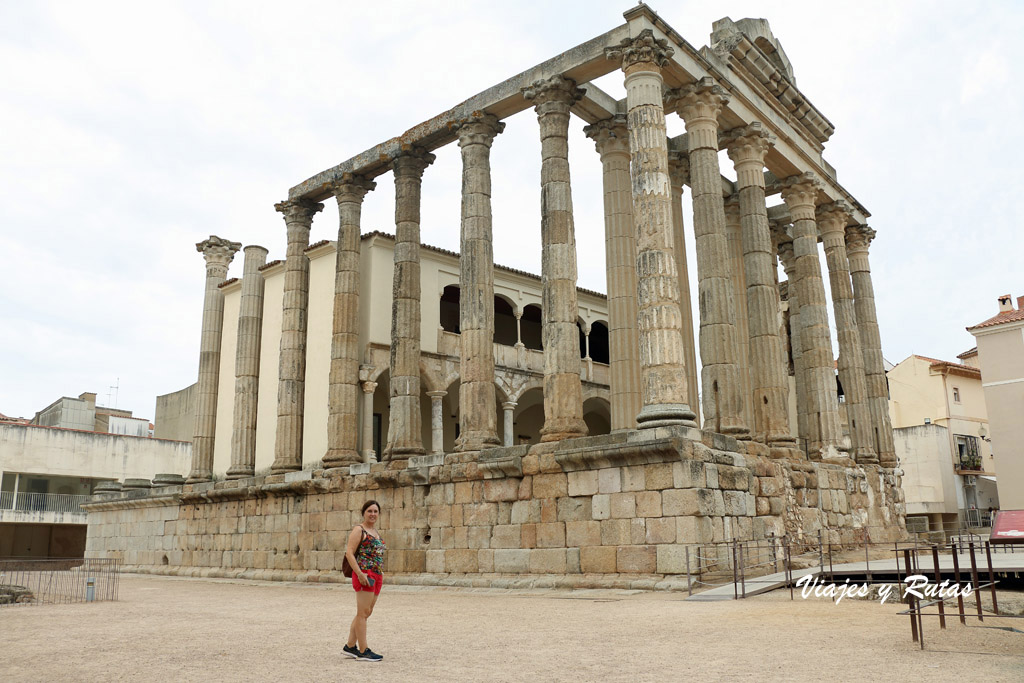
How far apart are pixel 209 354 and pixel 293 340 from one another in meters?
5.41

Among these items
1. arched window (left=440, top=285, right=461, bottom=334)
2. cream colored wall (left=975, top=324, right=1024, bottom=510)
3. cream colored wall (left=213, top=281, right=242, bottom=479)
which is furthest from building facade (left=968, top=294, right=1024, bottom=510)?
cream colored wall (left=213, top=281, right=242, bottom=479)

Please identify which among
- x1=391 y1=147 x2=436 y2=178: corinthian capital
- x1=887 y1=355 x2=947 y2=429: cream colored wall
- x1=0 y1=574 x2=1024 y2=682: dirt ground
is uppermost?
x1=391 y1=147 x2=436 y2=178: corinthian capital

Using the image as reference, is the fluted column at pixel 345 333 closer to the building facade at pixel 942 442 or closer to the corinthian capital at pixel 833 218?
the corinthian capital at pixel 833 218

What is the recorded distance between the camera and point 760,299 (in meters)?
17.5

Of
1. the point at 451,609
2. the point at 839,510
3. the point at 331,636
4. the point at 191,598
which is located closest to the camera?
the point at 331,636

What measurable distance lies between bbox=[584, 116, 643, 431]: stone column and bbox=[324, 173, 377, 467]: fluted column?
644cm

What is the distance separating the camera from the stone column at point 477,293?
54.5 ft

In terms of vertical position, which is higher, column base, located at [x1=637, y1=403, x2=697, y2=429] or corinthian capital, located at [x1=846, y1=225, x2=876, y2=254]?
corinthian capital, located at [x1=846, y1=225, x2=876, y2=254]

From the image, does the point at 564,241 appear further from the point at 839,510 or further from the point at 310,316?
the point at 310,316

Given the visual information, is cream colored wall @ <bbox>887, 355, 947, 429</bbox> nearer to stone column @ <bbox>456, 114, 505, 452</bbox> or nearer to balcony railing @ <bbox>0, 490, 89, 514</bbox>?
stone column @ <bbox>456, 114, 505, 452</bbox>

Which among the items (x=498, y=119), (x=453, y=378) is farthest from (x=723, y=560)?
(x=453, y=378)

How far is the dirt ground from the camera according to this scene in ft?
20.2

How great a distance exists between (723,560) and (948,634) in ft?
18.1

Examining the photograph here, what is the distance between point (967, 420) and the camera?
3531 cm
